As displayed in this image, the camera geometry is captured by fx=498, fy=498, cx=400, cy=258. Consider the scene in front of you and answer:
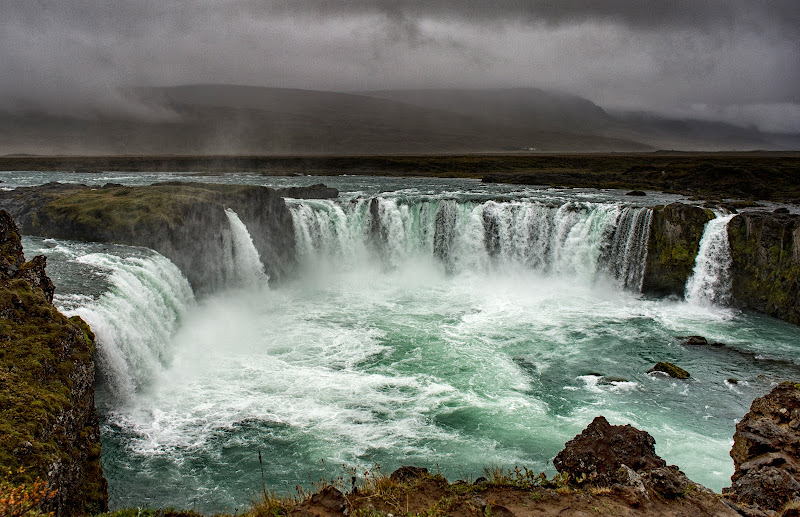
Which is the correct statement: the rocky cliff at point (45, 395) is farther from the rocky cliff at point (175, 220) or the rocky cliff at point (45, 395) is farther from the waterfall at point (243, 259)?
the waterfall at point (243, 259)

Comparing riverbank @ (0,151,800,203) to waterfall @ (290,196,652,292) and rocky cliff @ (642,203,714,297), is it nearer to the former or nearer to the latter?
rocky cliff @ (642,203,714,297)

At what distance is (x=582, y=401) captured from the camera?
15.5 metres

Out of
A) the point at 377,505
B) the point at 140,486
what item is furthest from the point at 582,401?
the point at 140,486

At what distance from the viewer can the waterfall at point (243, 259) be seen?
2698cm

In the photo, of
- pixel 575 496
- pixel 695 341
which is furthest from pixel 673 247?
pixel 575 496

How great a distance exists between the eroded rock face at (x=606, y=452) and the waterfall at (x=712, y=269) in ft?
63.2

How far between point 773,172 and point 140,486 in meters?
61.4

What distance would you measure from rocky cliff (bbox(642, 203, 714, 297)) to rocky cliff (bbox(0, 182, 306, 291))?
21.0 metres

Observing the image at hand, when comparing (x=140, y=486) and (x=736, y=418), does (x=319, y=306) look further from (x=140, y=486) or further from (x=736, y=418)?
(x=736, y=418)

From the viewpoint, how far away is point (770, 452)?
A: 8.68 meters

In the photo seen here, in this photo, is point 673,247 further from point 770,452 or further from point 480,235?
point 770,452

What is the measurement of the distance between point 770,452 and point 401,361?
11.5 metres

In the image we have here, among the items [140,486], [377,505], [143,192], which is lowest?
[140,486]

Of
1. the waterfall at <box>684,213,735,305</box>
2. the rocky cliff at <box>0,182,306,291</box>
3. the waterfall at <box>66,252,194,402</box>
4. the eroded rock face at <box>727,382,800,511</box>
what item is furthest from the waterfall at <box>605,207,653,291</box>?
the waterfall at <box>66,252,194,402</box>
